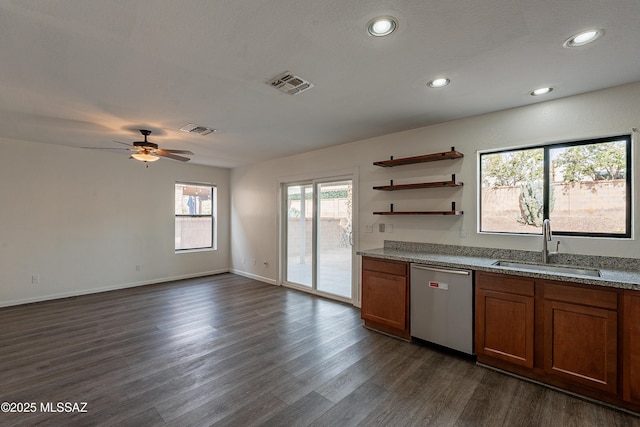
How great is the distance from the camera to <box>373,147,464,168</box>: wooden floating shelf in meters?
3.26

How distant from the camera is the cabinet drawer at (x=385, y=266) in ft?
10.5

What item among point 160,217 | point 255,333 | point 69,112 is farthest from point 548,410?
point 160,217

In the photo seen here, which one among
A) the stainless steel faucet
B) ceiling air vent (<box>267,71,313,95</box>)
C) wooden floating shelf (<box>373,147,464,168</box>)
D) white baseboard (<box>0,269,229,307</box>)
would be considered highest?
ceiling air vent (<box>267,71,313,95</box>)

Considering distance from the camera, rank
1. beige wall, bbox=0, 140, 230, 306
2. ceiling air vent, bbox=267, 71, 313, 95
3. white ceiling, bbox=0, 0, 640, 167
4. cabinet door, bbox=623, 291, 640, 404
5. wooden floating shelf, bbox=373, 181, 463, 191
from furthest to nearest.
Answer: beige wall, bbox=0, 140, 230, 306 < wooden floating shelf, bbox=373, 181, 463, 191 < ceiling air vent, bbox=267, 71, 313, 95 < cabinet door, bbox=623, 291, 640, 404 < white ceiling, bbox=0, 0, 640, 167

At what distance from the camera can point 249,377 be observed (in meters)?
2.47

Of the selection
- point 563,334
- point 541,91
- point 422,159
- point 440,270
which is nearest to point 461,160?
point 422,159

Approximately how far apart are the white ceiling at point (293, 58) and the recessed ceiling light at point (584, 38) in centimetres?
5

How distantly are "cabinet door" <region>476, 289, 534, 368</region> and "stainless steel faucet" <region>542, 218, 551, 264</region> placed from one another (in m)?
0.63

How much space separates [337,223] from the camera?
188 inches

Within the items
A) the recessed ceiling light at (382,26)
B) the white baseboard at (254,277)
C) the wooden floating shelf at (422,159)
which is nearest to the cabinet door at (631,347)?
the wooden floating shelf at (422,159)

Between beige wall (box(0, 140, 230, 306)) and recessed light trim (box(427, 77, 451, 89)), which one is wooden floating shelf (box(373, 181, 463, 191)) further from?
beige wall (box(0, 140, 230, 306))

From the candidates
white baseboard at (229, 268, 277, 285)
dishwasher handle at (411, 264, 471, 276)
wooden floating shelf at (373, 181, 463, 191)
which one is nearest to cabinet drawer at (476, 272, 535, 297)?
dishwasher handle at (411, 264, 471, 276)

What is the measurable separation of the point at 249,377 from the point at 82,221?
4559 millimetres

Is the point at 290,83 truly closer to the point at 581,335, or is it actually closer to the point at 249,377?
the point at 249,377
